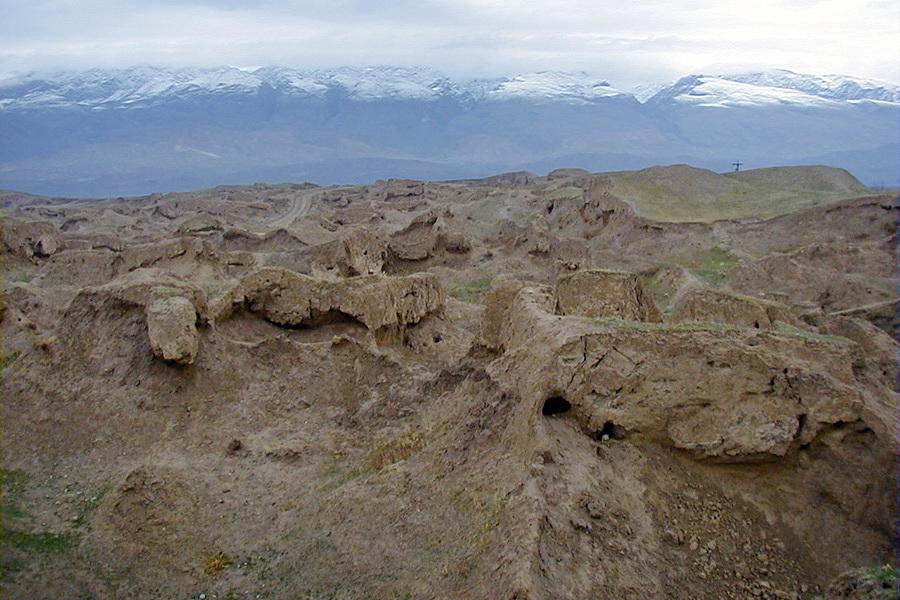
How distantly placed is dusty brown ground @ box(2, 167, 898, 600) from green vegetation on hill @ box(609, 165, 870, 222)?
29.7 meters

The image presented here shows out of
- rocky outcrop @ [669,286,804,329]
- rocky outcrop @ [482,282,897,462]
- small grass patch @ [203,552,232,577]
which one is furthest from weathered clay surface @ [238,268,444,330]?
rocky outcrop @ [482,282,897,462]

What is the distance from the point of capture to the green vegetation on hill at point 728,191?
46594 millimetres

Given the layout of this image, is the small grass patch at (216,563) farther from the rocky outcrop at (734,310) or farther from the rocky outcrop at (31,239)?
the rocky outcrop at (31,239)

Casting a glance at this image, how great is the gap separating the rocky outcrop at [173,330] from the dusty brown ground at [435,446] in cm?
6

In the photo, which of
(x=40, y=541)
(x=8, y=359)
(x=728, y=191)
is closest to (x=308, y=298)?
(x=8, y=359)

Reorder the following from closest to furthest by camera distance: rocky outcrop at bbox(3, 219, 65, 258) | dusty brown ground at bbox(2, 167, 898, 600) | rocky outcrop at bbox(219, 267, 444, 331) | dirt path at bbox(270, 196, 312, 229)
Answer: dusty brown ground at bbox(2, 167, 898, 600)
rocky outcrop at bbox(219, 267, 444, 331)
rocky outcrop at bbox(3, 219, 65, 258)
dirt path at bbox(270, 196, 312, 229)

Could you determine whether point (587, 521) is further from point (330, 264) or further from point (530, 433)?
point (330, 264)

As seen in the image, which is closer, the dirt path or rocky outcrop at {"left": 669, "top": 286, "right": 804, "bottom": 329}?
rocky outcrop at {"left": 669, "top": 286, "right": 804, "bottom": 329}

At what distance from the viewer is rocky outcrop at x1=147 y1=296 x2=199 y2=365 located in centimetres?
1318

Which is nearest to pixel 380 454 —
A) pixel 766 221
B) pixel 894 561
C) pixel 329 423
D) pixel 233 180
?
pixel 329 423

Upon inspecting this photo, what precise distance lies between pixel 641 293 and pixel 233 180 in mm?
180791

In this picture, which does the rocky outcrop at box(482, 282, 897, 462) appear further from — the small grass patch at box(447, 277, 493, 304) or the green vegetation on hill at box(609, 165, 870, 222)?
the green vegetation on hill at box(609, 165, 870, 222)

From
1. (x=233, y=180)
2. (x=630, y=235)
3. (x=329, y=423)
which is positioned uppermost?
(x=329, y=423)

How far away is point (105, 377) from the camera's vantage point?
44.1 feet
